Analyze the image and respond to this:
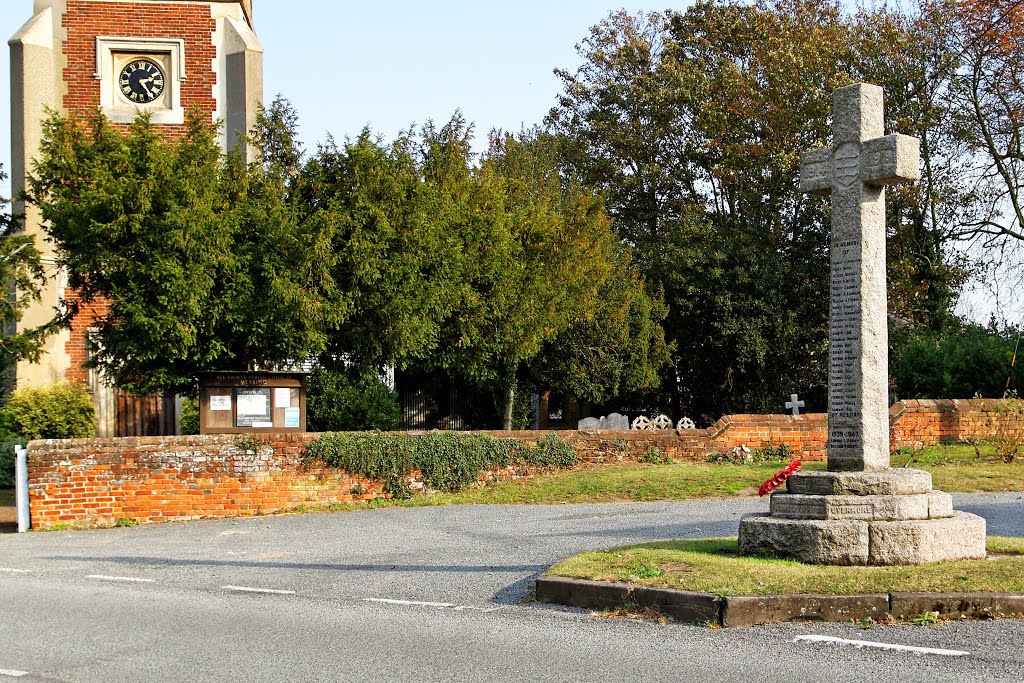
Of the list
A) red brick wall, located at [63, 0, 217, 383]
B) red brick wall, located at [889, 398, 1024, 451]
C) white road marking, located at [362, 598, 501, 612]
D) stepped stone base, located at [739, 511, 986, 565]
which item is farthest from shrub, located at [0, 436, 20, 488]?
stepped stone base, located at [739, 511, 986, 565]

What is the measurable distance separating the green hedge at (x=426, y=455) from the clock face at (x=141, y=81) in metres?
13.0

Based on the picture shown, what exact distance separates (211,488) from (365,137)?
6.51 metres

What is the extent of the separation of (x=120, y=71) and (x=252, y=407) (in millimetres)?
12917

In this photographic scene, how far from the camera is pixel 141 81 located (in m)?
26.6

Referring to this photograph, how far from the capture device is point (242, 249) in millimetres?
17859

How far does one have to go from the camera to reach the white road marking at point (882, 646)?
22.0ft

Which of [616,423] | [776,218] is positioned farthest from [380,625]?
[776,218]

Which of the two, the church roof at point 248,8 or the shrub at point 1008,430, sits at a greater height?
the church roof at point 248,8

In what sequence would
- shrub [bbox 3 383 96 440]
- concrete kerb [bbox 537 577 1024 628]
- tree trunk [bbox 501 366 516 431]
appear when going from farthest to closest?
tree trunk [bbox 501 366 516 431] → shrub [bbox 3 383 96 440] → concrete kerb [bbox 537 577 1024 628]

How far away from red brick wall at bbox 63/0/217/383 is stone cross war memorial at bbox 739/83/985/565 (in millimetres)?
19672

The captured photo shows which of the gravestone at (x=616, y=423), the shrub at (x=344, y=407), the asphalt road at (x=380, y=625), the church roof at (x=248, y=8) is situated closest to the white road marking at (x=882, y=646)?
the asphalt road at (x=380, y=625)

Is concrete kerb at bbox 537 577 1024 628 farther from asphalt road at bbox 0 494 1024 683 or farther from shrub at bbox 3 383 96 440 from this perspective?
shrub at bbox 3 383 96 440

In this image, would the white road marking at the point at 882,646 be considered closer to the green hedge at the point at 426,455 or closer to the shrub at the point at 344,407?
the green hedge at the point at 426,455

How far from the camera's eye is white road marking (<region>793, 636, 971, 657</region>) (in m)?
6.70
